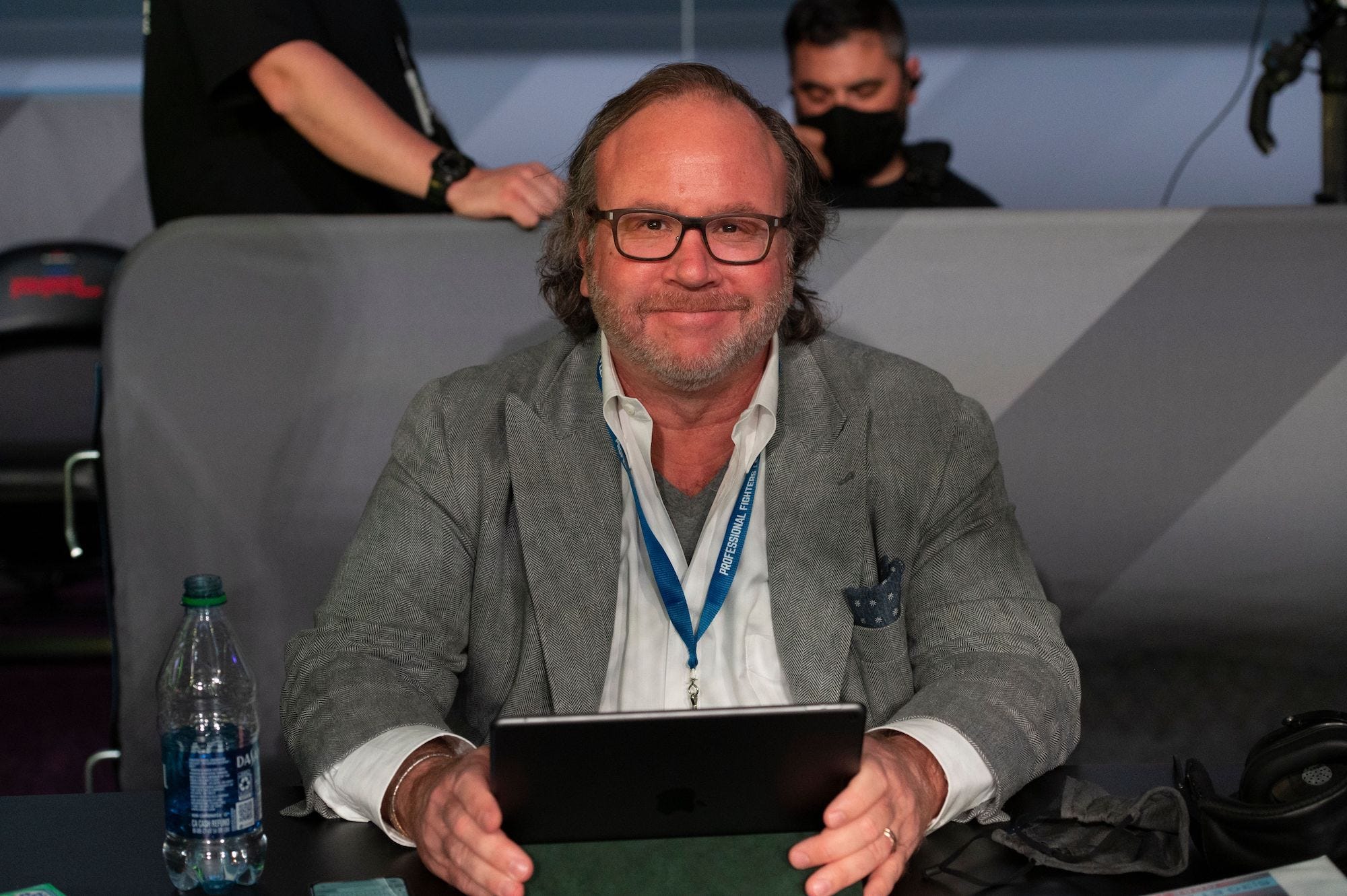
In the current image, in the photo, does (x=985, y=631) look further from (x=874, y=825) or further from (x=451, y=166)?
(x=451, y=166)

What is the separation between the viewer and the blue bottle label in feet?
3.88

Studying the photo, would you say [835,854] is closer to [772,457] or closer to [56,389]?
[772,457]

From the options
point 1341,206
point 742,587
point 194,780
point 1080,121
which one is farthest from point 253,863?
point 1080,121

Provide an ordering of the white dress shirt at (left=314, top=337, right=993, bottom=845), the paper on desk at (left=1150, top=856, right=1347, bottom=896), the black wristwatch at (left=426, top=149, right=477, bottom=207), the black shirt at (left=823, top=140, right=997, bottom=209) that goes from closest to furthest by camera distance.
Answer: the paper on desk at (left=1150, top=856, right=1347, bottom=896) → the white dress shirt at (left=314, top=337, right=993, bottom=845) → the black wristwatch at (left=426, top=149, right=477, bottom=207) → the black shirt at (left=823, top=140, right=997, bottom=209)

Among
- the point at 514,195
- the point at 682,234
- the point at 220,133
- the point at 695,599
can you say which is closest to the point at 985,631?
the point at 695,599

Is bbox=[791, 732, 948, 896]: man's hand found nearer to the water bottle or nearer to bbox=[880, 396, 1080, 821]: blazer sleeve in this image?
bbox=[880, 396, 1080, 821]: blazer sleeve

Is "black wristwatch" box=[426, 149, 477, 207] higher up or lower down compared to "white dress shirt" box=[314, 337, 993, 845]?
higher up

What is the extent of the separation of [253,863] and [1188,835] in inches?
31.6

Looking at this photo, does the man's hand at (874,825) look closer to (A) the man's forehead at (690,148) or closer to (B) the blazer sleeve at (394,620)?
(B) the blazer sleeve at (394,620)

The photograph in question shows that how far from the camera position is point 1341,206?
2.26 metres

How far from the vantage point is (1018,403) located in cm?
225

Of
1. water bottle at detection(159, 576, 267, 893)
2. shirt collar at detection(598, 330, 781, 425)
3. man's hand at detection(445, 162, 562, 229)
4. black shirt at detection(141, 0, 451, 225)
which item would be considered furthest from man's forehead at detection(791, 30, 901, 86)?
water bottle at detection(159, 576, 267, 893)

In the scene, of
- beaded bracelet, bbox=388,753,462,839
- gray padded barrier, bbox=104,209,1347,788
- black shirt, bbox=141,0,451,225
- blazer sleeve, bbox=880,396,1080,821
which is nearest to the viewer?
beaded bracelet, bbox=388,753,462,839

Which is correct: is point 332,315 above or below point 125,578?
above
